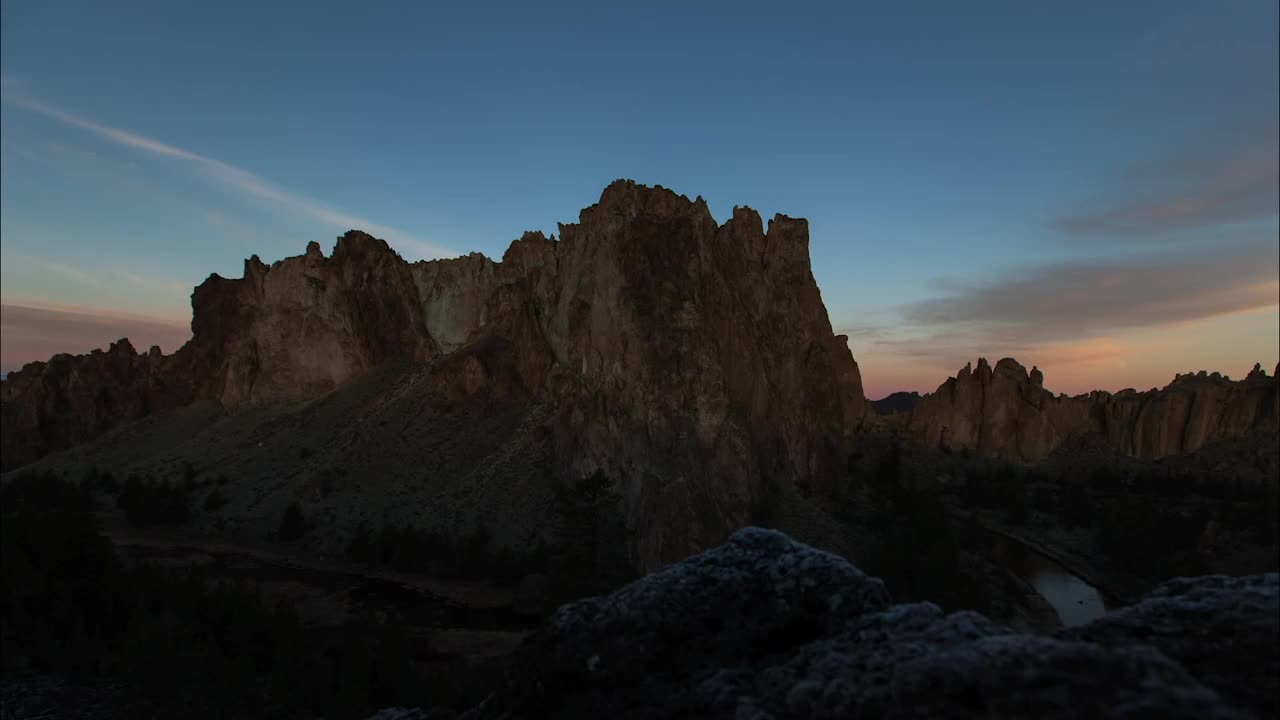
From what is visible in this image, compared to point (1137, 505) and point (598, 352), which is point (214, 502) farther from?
point (1137, 505)

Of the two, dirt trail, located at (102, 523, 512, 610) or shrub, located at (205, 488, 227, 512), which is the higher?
shrub, located at (205, 488, 227, 512)

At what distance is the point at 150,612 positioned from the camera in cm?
1983

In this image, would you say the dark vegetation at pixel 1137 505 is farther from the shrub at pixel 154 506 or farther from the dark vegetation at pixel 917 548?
the shrub at pixel 154 506

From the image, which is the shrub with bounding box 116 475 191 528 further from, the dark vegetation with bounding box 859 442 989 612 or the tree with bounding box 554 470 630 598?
the dark vegetation with bounding box 859 442 989 612

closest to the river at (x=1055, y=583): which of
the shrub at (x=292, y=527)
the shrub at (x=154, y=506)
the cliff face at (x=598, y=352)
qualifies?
the cliff face at (x=598, y=352)

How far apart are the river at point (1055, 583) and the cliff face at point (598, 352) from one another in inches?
577

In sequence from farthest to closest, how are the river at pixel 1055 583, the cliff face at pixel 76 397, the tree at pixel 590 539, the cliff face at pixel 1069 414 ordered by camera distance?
the cliff face at pixel 1069 414 → the cliff face at pixel 76 397 → the river at pixel 1055 583 → the tree at pixel 590 539

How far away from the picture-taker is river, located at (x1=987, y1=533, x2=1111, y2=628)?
40.1 m

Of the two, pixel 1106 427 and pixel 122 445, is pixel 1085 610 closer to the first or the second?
pixel 1106 427

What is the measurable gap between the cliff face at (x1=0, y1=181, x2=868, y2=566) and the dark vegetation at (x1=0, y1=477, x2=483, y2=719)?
16417 millimetres

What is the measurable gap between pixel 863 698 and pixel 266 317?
3463 inches

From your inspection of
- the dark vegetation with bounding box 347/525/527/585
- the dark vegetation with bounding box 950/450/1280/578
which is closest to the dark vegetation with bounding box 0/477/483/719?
the dark vegetation with bounding box 347/525/527/585

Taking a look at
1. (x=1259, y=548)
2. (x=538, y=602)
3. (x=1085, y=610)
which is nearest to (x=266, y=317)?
(x=538, y=602)

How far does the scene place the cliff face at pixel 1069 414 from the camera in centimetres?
9319
